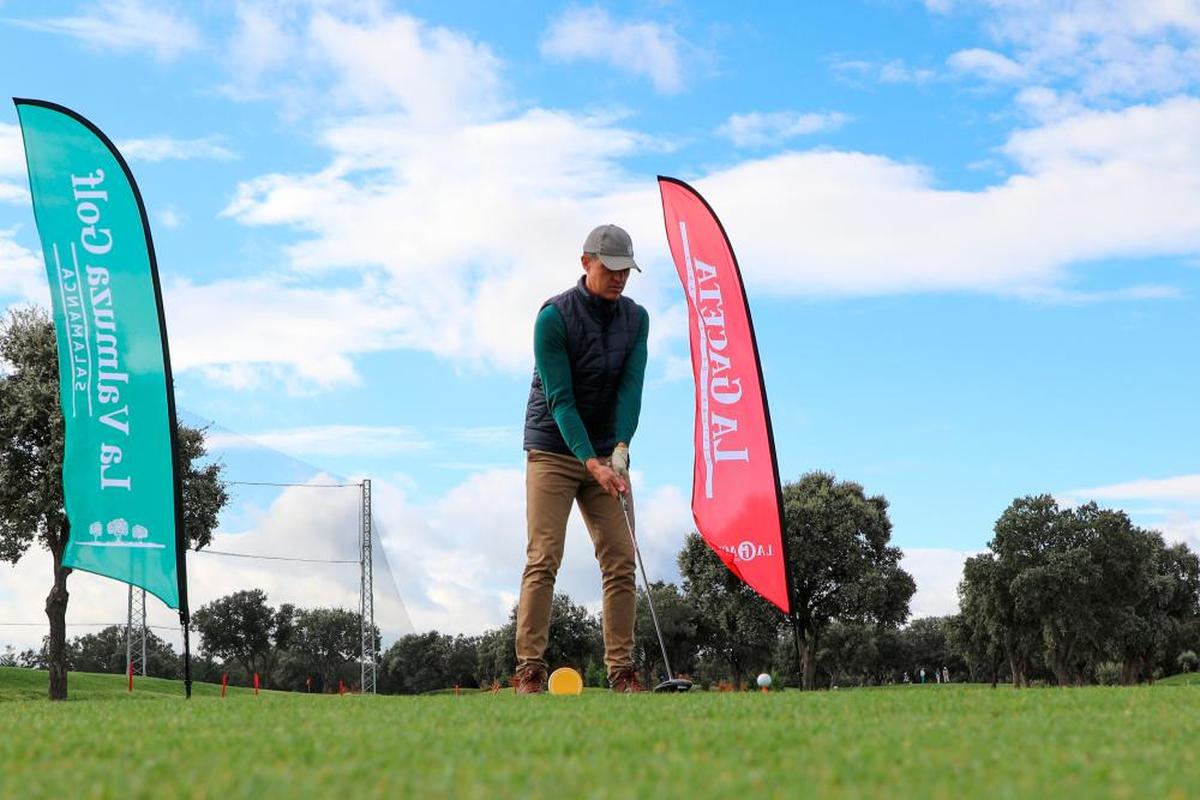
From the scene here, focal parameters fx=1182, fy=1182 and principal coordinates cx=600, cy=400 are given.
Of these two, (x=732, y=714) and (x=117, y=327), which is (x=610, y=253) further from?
(x=117, y=327)

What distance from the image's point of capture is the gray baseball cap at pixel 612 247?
8.94 m

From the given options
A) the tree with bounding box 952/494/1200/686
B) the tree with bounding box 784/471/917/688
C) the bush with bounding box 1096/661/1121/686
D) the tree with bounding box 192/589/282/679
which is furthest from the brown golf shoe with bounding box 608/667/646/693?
the tree with bounding box 192/589/282/679

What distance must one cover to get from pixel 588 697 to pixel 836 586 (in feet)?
153

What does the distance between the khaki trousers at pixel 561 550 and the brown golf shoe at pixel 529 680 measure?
50 mm

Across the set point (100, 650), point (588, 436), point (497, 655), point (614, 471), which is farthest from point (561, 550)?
point (100, 650)

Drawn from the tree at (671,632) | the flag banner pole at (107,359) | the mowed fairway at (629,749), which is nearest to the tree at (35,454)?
the flag banner pole at (107,359)

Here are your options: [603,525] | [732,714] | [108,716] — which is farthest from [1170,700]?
[108,716]

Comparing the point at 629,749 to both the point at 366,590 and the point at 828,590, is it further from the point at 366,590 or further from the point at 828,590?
the point at 828,590

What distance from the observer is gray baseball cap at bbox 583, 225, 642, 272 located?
8.94m

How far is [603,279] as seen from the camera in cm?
905

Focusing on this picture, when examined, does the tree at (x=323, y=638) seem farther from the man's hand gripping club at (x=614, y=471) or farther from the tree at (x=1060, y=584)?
the man's hand gripping club at (x=614, y=471)

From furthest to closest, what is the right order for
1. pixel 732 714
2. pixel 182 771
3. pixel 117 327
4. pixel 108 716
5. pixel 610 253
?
pixel 117 327
pixel 610 253
pixel 108 716
pixel 732 714
pixel 182 771

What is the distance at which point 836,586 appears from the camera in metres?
52.7

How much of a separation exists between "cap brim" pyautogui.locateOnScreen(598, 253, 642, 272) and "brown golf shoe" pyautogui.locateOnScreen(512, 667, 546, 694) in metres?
3.12
